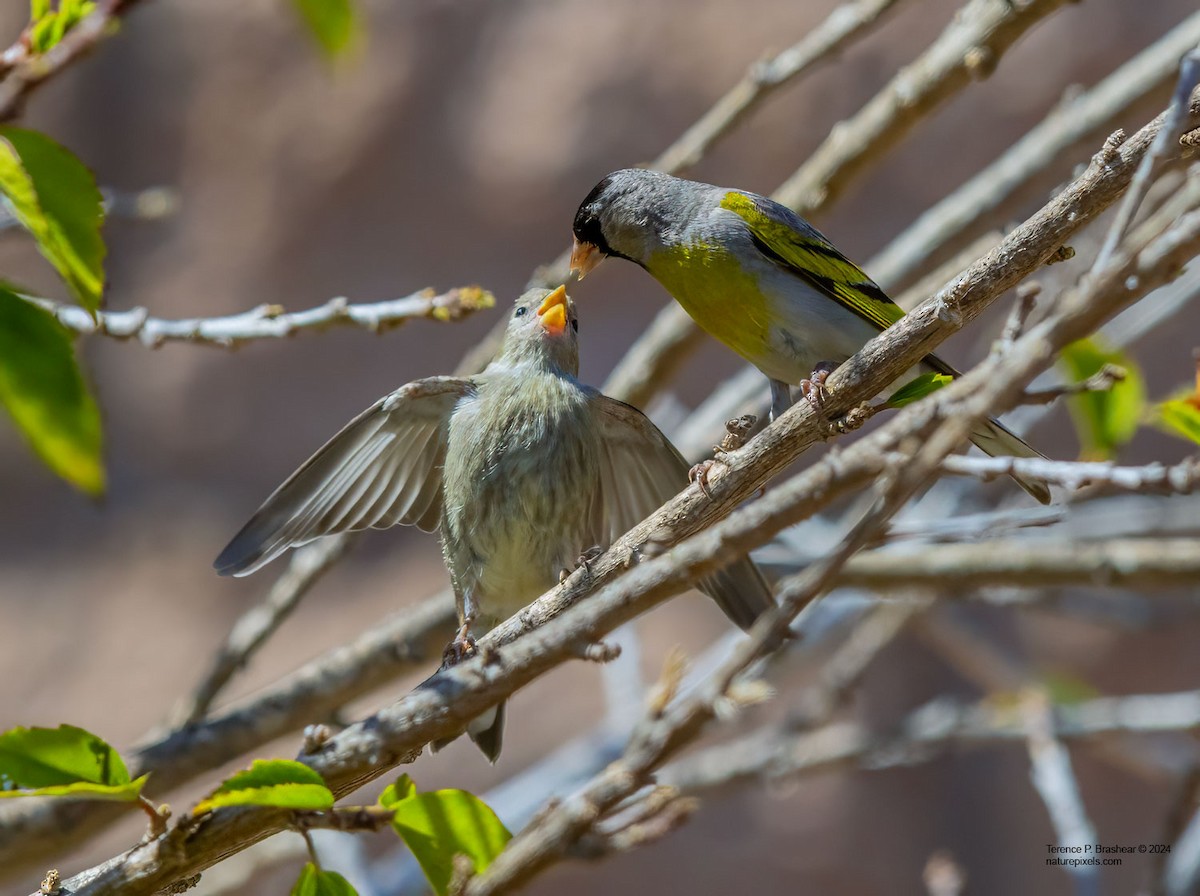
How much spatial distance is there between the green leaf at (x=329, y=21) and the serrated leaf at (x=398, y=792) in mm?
972

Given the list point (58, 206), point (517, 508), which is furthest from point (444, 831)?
point (517, 508)

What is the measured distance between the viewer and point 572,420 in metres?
3.38

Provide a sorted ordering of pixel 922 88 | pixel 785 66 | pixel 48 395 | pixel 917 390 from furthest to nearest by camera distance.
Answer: pixel 785 66
pixel 922 88
pixel 917 390
pixel 48 395

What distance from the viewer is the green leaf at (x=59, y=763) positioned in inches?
59.0

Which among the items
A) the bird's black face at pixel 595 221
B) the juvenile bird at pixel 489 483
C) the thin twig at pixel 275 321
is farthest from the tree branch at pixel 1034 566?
the thin twig at pixel 275 321

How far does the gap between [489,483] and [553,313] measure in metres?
0.64

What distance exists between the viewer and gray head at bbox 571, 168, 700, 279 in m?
3.40

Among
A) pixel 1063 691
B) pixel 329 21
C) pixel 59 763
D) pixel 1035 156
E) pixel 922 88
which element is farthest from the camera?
pixel 1063 691

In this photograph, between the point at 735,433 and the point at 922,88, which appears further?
the point at 922,88

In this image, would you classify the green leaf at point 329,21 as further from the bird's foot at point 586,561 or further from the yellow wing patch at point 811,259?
the yellow wing patch at point 811,259

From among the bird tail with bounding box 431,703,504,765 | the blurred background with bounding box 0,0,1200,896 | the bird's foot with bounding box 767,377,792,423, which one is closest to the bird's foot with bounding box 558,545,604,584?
the bird tail with bounding box 431,703,504,765

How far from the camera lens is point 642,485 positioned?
143 inches

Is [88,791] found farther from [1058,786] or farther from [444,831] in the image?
[1058,786]

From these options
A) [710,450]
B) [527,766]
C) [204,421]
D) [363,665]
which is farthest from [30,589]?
[710,450]
